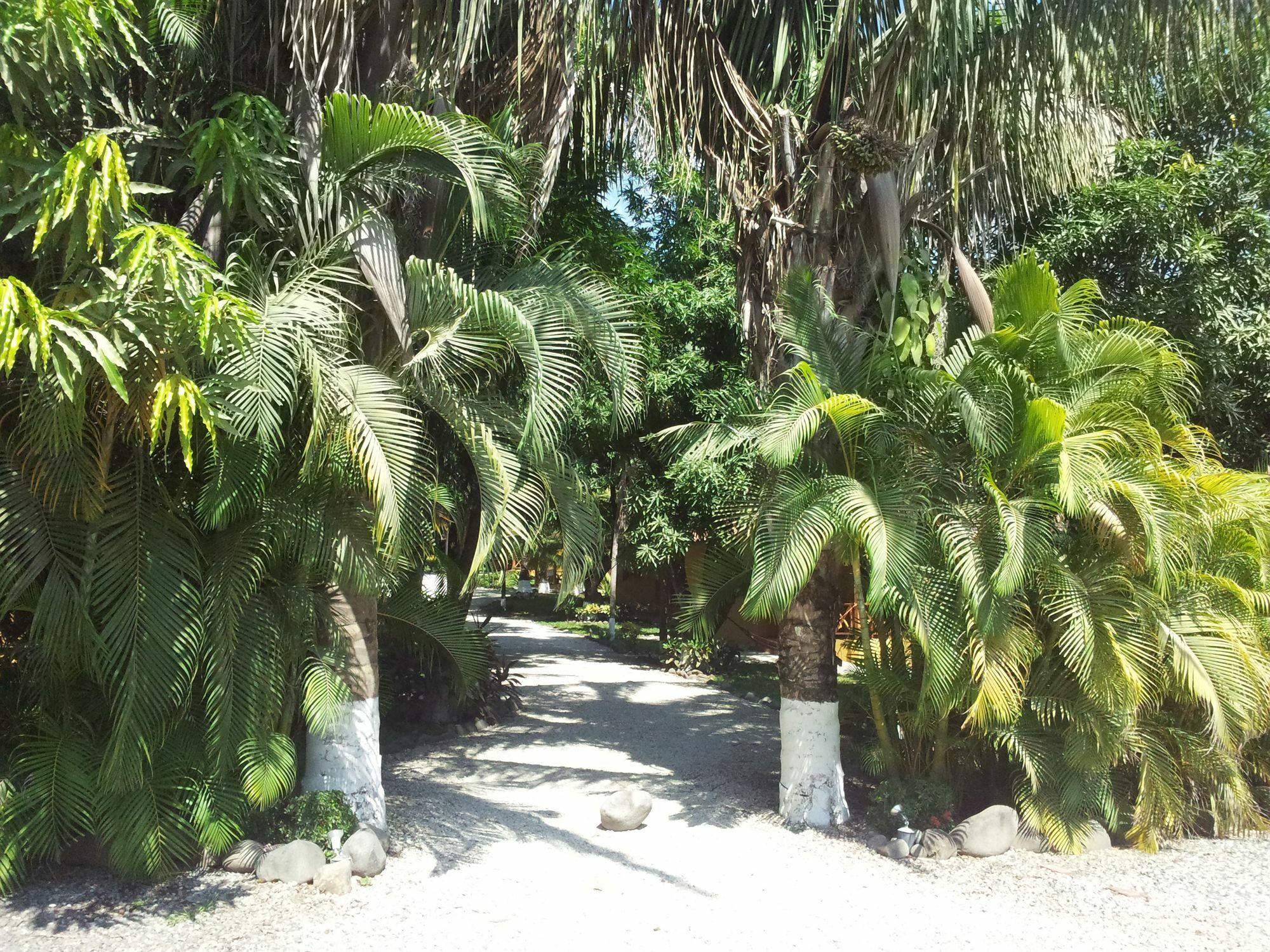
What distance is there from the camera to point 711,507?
1272 cm

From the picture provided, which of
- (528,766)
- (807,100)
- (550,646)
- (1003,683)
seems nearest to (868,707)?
(1003,683)

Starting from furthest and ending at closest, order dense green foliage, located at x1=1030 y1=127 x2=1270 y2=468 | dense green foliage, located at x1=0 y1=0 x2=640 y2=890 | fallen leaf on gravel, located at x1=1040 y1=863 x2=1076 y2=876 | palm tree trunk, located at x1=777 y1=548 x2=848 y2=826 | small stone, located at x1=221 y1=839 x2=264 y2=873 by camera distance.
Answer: dense green foliage, located at x1=1030 y1=127 x2=1270 y2=468 < palm tree trunk, located at x1=777 y1=548 x2=848 y2=826 < fallen leaf on gravel, located at x1=1040 y1=863 x2=1076 y2=876 < small stone, located at x1=221 y1=839 x2=264 y2=873 < dense green foliage, located at x1=0 y1=0 x2=640 y2=890

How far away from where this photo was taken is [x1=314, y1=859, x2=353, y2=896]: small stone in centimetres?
552

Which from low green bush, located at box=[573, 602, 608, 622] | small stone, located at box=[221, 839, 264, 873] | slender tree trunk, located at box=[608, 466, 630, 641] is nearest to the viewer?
small stone, located at box=[221, 839, 264, 873]

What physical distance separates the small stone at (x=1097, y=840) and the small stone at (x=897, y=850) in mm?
1238

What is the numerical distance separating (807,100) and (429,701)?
6.74 metres

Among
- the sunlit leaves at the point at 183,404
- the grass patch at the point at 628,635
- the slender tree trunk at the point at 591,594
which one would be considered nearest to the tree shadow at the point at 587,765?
the sunlit leaves at the point at 183,404

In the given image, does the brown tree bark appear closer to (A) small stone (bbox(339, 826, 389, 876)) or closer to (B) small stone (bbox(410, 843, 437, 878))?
(B) small stone (bbox(410, 843, 437, 878))

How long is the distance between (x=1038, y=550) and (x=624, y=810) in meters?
3.26

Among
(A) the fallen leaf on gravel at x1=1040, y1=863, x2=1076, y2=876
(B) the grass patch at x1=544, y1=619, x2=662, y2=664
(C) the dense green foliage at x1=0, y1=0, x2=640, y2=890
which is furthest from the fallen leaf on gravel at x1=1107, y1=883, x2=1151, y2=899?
(B) the grass patch at x1=544, y1=619, x2=662, y2=664

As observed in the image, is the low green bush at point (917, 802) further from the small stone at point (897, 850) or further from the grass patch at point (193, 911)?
the grass patch at point (193, 911)

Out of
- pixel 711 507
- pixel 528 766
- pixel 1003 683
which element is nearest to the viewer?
pixel 1003 683

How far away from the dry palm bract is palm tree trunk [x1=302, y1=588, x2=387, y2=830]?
251 centimetres

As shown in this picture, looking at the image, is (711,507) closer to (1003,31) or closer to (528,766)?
(528,766)
